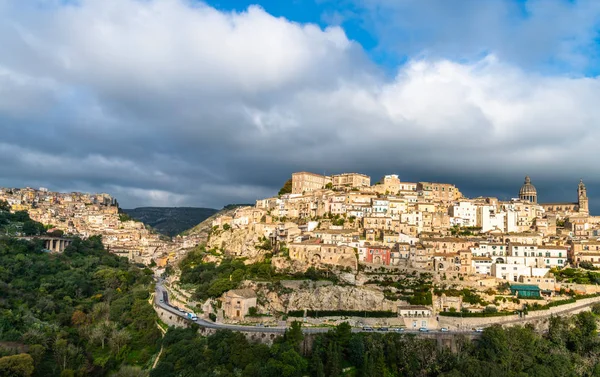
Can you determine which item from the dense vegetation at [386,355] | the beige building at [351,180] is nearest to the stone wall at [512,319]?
the dense vegetation at [386,355]

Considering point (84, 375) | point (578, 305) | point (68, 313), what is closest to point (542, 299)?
point (578, 305)

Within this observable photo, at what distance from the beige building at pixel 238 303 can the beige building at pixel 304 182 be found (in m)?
36.2

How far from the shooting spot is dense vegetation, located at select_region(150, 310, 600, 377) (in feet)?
121

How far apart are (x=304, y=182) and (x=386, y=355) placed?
47444 millimetres

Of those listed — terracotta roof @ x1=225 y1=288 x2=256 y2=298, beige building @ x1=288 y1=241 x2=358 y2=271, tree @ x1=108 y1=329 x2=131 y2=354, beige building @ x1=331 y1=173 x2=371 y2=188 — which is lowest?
tree @ x1=108 y1=329 x2=131 y2=354

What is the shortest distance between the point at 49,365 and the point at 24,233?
162ft

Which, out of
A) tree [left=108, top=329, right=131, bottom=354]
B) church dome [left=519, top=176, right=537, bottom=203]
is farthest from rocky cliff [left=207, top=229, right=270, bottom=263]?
church dome [left=519, top=176, right=537, bottom=203]

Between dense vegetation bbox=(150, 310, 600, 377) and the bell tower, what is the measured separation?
43151 mm

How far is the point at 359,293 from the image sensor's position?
47.5 metres

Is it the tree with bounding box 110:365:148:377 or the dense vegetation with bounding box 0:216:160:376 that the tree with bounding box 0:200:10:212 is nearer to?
the dense vegetation with bounding box 0:216:160:376

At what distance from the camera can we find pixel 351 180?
269 feet

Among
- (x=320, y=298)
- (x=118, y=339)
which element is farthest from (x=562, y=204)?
(x=118, y=339)

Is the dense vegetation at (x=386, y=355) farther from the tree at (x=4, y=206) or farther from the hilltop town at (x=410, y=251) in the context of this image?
the tree at (x=4, y=206)

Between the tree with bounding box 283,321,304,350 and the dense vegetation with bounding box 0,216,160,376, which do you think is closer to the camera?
the tree with bounding box 283,321,304,350
